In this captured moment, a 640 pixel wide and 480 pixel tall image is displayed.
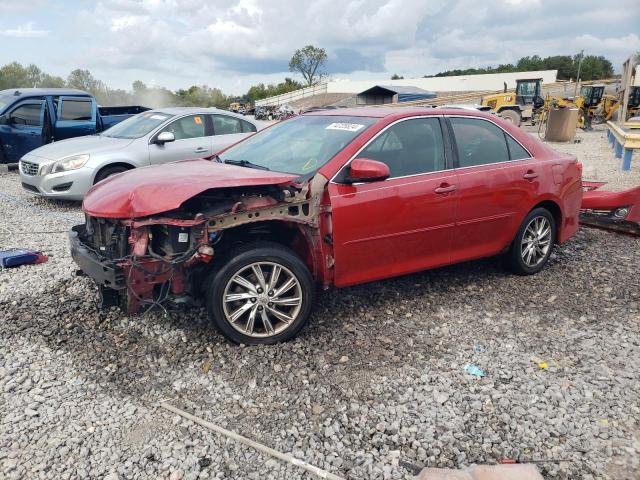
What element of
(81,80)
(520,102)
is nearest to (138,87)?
(81,80)

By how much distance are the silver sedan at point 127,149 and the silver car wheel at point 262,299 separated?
483cm

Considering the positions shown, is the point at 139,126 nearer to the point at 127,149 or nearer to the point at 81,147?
the point at 127,149

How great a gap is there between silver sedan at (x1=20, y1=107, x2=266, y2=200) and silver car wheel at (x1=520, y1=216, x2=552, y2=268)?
4.65m

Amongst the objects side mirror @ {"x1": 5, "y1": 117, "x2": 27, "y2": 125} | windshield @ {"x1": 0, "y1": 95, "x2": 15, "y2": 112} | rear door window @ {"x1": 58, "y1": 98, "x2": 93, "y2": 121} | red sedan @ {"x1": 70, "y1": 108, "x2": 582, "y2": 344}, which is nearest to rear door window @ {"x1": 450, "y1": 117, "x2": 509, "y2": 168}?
red sedan @ {"x1": 70, "y1": 108, "x2": 582, "y2": 344}

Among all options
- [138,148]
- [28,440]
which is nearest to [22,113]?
[138,148]

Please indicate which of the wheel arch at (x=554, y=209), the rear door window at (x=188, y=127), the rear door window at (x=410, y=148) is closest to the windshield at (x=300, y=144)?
the rear door window at (x=410, y=148)

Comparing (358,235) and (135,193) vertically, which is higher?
(135,193)

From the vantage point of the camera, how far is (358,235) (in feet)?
12.7

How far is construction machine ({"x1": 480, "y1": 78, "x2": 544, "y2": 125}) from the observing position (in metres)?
26.7

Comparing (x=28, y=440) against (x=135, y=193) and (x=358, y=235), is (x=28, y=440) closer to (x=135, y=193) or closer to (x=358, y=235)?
(x=135, y=193)

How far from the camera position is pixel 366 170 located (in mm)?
3697

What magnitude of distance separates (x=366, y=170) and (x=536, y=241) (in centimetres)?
234

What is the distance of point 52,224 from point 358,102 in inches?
1647

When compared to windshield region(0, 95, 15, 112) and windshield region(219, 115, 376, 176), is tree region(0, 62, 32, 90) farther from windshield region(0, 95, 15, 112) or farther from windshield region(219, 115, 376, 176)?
windshield region(219, 115, 376, 176)
